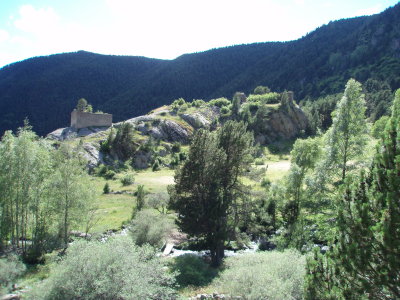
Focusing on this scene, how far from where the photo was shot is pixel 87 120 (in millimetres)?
84688

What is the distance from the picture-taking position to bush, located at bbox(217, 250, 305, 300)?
15.0m

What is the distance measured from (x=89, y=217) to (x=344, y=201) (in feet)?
94.2

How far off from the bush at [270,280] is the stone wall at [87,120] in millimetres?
76163

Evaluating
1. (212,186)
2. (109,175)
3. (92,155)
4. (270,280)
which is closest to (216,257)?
(212,186)

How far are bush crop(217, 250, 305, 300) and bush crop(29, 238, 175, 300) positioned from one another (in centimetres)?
386

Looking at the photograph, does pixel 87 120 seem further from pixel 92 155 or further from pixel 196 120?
pixel 196 120

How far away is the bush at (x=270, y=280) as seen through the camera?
15.0 meters

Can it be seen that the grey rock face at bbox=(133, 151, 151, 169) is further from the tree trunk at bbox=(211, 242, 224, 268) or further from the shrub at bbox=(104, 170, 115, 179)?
the tree trunk at bbox=(211, 242, 224, 268)

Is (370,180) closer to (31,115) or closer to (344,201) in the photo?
(344,201)

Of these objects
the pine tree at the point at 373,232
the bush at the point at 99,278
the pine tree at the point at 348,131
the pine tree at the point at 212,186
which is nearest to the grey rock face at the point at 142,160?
the pine tree at the point at 212,186

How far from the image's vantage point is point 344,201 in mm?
10023

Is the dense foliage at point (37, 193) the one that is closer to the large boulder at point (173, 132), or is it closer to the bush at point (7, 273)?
the bush at point (7, 273)

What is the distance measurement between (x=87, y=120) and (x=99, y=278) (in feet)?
250

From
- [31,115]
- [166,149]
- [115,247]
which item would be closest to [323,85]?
[166,149]
